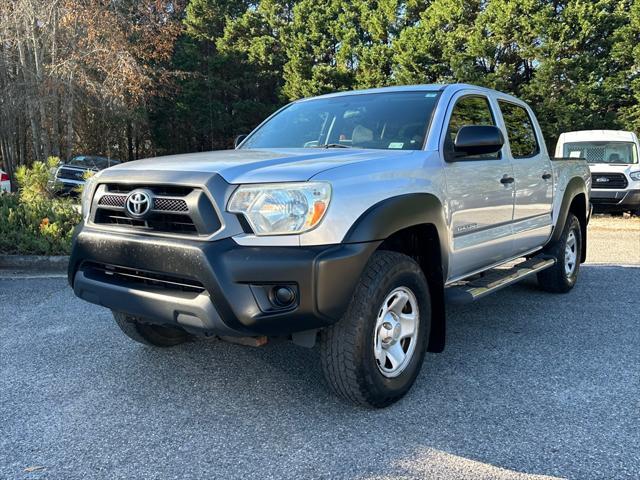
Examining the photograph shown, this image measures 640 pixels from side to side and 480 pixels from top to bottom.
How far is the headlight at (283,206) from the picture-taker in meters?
2.75

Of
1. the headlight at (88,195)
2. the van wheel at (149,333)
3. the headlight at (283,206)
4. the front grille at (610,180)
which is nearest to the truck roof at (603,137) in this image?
the front grille at (610,180)

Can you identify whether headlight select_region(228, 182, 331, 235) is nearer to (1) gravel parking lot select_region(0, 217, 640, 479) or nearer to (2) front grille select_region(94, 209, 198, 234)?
(2) front grille select_region(94, 209, 198, 234)

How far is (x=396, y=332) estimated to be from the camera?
10.6 feet

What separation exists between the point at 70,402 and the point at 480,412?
238 cm

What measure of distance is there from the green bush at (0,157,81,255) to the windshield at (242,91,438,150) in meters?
4.09

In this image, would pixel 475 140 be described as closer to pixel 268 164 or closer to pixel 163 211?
pixel 268 164

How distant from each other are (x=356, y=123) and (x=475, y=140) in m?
0.90

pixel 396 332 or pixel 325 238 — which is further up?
pixel 325 238

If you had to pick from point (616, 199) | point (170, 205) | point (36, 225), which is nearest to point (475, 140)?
point (170, 205)

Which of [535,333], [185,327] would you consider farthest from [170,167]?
[535,333]

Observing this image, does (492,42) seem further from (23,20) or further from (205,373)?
(205,373)

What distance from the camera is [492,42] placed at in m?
21.5

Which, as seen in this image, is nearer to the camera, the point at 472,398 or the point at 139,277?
the point at 139,277

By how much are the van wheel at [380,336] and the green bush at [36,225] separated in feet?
18.0
